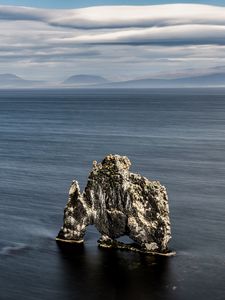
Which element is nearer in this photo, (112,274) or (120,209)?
(112,274)

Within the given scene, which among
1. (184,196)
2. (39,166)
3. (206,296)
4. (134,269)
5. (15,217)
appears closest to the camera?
(206,296)

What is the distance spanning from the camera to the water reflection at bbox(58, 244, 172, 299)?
80500mm

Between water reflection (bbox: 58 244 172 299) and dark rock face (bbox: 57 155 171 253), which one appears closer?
water reflection (bbox: 58 244 172 299)

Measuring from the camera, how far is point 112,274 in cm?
8675

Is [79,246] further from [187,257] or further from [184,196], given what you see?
[184,196]

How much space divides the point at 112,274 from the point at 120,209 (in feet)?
41.2

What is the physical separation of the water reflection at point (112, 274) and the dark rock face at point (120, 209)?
8.79 ft

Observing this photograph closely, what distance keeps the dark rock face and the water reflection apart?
2680 mm

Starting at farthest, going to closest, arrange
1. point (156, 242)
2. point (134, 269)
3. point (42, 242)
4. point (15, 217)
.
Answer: point (15, 217) < point (42, 242) < point (156, 242) < point (134, 269)

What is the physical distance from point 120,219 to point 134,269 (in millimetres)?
10218

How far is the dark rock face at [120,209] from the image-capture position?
308ft

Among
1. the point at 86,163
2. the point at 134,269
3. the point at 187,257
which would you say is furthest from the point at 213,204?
the point at 86,163

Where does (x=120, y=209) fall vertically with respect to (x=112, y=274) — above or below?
above

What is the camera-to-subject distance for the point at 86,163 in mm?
178500
